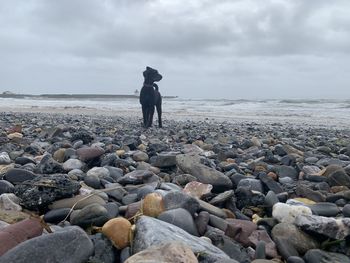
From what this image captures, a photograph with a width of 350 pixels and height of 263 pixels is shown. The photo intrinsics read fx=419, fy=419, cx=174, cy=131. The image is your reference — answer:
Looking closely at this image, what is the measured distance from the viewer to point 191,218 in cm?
223

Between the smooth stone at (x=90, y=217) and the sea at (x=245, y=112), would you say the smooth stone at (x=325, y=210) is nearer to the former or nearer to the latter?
the smooth stone at (x=90, y=217)

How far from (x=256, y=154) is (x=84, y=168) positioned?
216cm

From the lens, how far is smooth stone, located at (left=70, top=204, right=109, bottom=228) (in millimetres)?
2100

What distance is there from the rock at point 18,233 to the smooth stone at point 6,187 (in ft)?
2.10

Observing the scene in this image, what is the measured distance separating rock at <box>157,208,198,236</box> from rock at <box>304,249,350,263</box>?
1.86 feet

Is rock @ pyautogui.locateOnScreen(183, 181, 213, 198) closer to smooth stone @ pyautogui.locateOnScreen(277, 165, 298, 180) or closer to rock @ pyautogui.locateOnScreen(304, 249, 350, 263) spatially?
rock @ pyautogui.locateOnScreen(304, 249, 350, 263)

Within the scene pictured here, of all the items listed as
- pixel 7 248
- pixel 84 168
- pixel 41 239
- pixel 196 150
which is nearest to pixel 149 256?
pixel 41 239

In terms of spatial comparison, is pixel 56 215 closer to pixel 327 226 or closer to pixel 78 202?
pixel 78 202

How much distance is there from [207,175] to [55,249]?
157 cm

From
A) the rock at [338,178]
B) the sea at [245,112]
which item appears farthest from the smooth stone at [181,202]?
the sea at [245,112]

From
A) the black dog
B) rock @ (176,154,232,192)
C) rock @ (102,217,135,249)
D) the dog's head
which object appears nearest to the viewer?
rock @ (102,217,135,249)

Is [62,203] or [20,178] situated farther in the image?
[20,178]

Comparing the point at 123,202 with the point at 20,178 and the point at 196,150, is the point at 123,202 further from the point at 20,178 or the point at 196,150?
the point at 196,150

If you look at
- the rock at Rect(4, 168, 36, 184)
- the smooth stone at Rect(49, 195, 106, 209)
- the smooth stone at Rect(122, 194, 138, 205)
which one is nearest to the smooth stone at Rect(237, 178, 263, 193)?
the smooth stone at Rect(122, 194, 138, 205)
